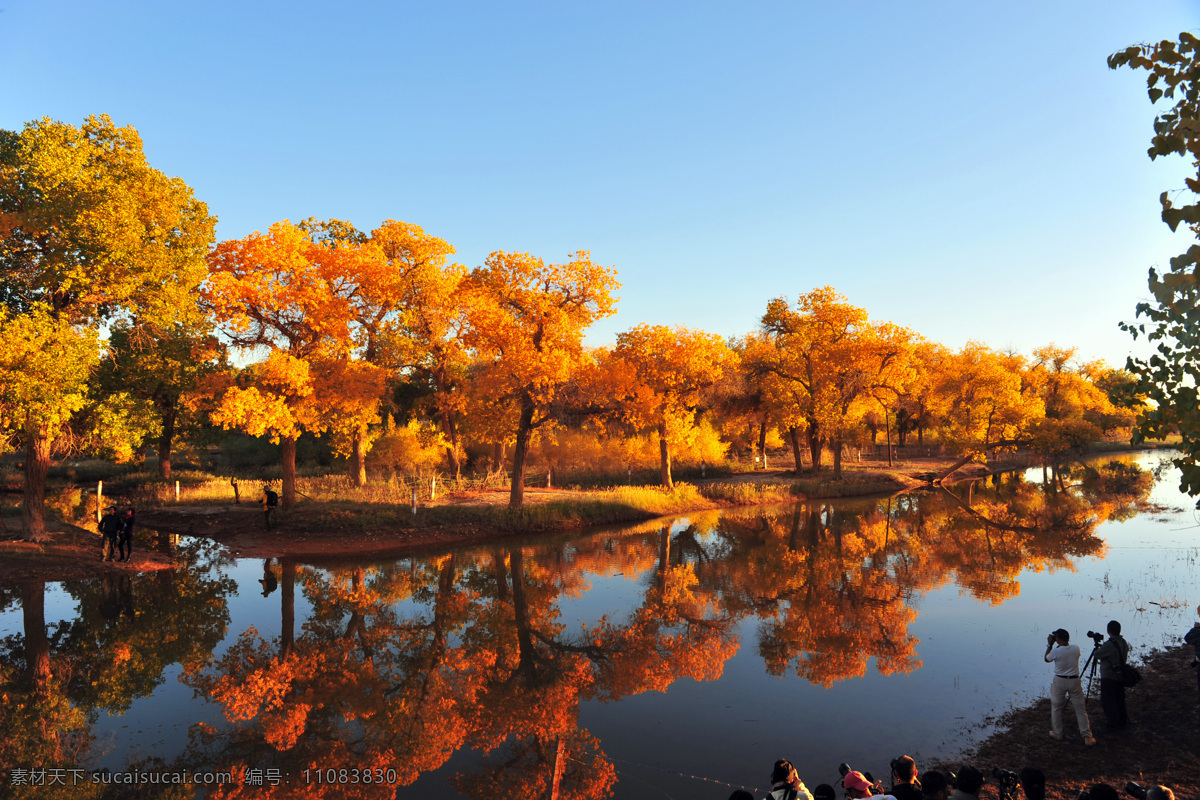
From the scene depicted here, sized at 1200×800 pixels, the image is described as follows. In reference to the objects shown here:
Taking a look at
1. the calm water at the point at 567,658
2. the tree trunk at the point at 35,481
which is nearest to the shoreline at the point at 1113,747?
the calm water at the point at 567,658

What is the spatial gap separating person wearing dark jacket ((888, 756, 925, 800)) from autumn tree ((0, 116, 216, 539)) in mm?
21350

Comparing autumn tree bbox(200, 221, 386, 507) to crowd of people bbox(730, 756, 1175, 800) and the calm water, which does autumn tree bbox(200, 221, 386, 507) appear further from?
crowd of people bbox(730, 756, 1175, 800)

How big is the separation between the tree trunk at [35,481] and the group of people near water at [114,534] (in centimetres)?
218

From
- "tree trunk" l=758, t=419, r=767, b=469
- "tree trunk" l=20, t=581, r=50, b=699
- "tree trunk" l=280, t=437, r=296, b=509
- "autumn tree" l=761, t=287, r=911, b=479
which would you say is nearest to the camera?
"tree trunk" l=20, t=581, r=50, b=699

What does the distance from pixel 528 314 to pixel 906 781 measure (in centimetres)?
2168

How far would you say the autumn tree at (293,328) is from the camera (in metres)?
21.7

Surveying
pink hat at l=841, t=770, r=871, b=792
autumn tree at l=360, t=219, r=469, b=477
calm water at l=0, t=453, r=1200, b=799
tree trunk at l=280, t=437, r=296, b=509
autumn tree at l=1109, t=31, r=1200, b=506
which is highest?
autumn tree at l=360, t=219, r=469, b=477

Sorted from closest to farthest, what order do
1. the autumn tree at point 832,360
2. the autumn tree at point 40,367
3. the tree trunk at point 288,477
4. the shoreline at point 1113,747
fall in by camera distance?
the shoreline at point 1113,747 → the autumn tree at point 40,367 → the tree trunk at point 288,477 → the autumn tree at point 832,360

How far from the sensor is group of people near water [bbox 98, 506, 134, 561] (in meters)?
19.0

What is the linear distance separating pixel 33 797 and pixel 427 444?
33.0 m

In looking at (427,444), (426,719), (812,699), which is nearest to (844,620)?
(812,699)

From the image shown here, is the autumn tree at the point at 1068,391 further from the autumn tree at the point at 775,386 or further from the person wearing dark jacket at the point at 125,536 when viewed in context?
the person wearing dark jacket at the point at 125,536

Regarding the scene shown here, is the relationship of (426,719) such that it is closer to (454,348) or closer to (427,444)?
(454,348)

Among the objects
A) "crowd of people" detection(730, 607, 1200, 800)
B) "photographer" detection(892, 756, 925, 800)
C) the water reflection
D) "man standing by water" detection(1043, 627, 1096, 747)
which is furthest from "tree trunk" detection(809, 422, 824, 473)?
"photographer" detection(892, 756, 925, 800)
